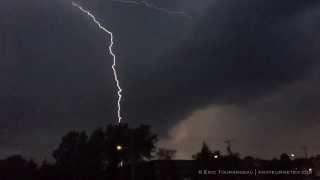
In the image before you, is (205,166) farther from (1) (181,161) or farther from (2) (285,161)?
(2) (285,161)

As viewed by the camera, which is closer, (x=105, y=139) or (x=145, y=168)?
(x=145, y=168)

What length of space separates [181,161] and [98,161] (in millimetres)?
11005

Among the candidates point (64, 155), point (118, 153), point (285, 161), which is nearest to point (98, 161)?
point (118, 153)


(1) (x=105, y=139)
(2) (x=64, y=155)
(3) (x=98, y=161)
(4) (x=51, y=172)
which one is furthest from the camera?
(2) (x=64, y=155)

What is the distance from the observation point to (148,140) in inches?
3339

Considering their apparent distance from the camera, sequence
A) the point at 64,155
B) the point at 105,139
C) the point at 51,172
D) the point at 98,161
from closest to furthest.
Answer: the point at 51,172 < the point at 98,161 < the point at 105,139 < the point at 64,155

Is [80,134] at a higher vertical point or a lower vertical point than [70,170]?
higher

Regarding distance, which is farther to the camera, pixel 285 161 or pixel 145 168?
pixel 285 161

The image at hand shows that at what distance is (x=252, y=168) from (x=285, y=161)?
11.0 m

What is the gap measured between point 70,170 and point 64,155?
2000cm

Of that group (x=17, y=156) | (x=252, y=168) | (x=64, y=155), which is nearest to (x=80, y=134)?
(x=64, y=155)

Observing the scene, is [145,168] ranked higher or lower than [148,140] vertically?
lower

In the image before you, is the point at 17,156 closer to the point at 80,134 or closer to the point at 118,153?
the point at 80,134

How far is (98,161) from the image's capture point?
75812 mm
